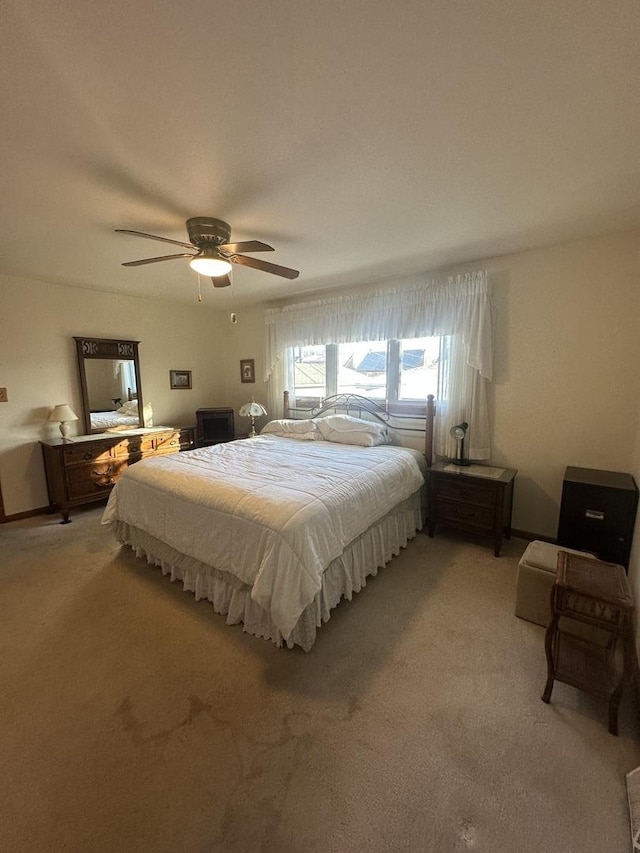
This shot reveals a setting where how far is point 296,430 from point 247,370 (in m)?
1.73

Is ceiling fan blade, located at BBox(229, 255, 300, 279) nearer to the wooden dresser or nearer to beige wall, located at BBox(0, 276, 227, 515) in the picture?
the wooden dresser

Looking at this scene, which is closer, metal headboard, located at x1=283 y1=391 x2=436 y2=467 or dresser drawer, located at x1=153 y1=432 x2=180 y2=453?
metal headboard, located at x1=283 y1=391 x2=436 y2=467

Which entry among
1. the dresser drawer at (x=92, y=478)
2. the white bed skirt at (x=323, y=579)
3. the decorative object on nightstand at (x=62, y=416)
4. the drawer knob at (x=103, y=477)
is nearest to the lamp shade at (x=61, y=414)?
the decorative object on nightstand at (x=62, y=416)

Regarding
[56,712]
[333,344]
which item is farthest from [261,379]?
[56,712]

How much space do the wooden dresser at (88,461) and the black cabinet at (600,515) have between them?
405cm

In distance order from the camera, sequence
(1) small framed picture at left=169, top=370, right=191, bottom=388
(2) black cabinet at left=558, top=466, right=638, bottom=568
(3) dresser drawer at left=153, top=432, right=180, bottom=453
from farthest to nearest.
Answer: (1) small framed picture at left=169, top=370, right=191, bottom=388 → (3) dresser drawer at left=153, top=432, right=180, bottom=453 → (2) black cabinet at left=558, top=466, right=638, bottom=568

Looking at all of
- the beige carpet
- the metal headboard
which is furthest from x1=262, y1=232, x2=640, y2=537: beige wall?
the beige carpet

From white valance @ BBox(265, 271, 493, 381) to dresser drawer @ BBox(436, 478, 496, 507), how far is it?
1.03 meters

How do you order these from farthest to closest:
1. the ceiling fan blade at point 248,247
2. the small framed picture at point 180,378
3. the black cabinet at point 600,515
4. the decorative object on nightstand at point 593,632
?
the small framed picture at point 180,378 < the black cabinet at point 600,515 < the ceiling fan blade at point 248,247 < the decorative object on nightstand at point 593,632

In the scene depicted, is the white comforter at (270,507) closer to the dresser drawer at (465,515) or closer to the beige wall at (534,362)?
the dresser drawer at (465,515)

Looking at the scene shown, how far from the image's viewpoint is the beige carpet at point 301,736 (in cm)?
116

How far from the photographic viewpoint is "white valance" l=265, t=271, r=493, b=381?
10.1ft

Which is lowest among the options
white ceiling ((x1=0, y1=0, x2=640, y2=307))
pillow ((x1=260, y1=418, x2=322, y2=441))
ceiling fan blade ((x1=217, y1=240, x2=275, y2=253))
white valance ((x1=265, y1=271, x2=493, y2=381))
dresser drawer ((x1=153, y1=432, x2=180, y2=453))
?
dresser drawer ((x1=153, y1=432, x2=180, y2=453))

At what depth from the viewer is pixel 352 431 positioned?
3672mm
